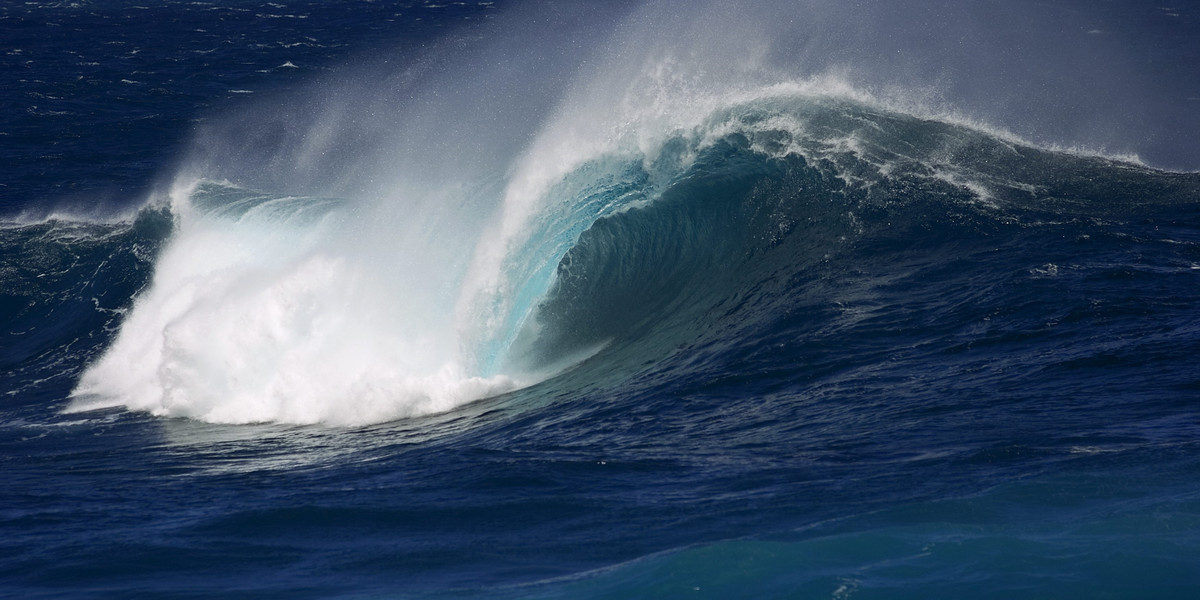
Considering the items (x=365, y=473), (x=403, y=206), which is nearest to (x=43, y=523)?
(x=365, y=473)

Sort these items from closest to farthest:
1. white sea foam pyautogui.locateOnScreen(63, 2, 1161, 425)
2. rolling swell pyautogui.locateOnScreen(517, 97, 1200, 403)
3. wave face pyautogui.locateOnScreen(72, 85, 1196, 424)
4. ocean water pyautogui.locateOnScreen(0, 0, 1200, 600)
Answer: ocean water pyautogui.locateOnScreen(0, 0, 1200, 600), rolling swell pyautogui.locateOnScreen(517, 97, 1200, 403), wave face pyautogui.locateOnScreen(72, 85, 1196, 424), white sea foam pyautogui.locateOnScreen(63, 2, 1161, 425)

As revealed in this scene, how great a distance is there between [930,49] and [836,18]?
121 inches

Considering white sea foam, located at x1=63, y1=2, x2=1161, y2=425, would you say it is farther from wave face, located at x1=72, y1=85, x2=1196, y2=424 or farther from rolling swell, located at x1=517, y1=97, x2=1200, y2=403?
rolling swell, located at x1=517, y1=97, x2=1200, y2=403

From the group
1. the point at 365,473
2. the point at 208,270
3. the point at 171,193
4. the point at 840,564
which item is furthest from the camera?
the point at 171,193

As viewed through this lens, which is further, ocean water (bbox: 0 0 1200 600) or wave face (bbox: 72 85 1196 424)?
wave face (bbox: 72 85 1196 424)

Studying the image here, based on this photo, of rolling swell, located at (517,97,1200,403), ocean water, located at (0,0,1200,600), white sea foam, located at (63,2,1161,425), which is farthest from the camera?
white sea foam, located at (63,2,1161,425)

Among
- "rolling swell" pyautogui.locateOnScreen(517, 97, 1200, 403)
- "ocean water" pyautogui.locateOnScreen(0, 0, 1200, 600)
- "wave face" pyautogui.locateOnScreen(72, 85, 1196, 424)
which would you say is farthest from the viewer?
"wave face" pyautogui.locateOnScreen(72, 85, 1196, 424)

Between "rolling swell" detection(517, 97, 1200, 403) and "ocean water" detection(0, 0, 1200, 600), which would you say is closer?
"ocean water" detection(0, 0, 1200, 600)

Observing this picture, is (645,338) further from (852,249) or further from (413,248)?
(413,248)

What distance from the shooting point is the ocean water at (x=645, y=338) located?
8.82 metres

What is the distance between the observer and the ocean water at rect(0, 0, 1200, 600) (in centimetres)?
882

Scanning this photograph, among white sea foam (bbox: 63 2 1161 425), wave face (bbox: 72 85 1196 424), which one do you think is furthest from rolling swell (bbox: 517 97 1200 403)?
white sea foam (bbox: 63 2 1161 425)

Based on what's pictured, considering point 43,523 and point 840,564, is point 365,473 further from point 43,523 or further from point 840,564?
point 840,564

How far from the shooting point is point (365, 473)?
11.8 meters
